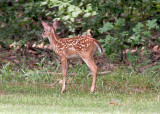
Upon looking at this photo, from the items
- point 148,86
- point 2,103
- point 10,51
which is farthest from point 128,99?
point 10,51

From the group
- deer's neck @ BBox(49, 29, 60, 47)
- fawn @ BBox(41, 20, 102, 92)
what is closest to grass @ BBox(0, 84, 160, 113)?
fawn @ BBox(41, 20, 102, 92)

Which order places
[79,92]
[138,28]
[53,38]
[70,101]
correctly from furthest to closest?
1. [138,28]
2. [53,38]
3. [79,92]
4. [70,101]

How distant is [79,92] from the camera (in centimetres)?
926

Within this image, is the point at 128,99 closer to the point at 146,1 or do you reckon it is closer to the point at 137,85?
the point at 137,85

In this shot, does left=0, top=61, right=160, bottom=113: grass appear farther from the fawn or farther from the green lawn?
the fawn

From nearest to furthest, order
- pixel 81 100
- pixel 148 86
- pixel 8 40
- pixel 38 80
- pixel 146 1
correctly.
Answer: pixel 81 100 → pixel 148 86 → pixel 38 80 → pixel 146 1 → pixel 8 40

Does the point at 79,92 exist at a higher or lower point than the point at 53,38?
lower

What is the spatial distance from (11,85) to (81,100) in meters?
2.94

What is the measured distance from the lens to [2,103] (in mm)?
7469

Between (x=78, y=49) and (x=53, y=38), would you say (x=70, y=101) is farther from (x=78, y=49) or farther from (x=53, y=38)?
(x=53, y=38)

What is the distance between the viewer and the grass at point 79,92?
6.96m

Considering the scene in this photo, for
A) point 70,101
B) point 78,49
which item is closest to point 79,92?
point 78,49

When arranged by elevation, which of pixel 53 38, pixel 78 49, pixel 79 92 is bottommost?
pixel 79 92

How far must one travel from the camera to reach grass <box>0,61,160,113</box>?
6957 mm
